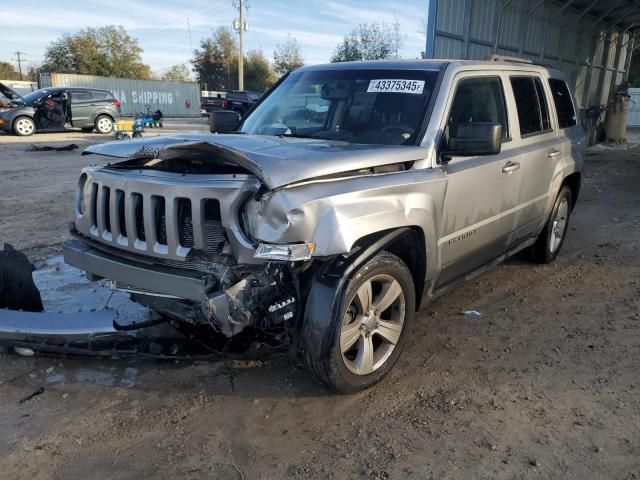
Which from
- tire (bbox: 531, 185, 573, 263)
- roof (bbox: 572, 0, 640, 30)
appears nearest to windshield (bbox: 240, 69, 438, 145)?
tire (bbox: 531, 185, 573, 263)

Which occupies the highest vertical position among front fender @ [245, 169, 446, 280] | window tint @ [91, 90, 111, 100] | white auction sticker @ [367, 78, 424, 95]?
white auction sticker @ [367, 78, 424, 95]

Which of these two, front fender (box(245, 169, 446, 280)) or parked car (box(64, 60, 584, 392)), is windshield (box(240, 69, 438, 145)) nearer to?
parked car (box(64, 60, 584, 392))

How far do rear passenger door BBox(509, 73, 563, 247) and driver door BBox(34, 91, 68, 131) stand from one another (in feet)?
60.4

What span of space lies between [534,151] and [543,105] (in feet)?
2.26

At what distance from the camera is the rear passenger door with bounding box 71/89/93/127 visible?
1972 cm

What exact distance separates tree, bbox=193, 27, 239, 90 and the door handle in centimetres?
7179

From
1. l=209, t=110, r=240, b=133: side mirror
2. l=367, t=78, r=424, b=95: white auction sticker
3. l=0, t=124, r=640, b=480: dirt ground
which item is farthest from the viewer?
l=209, t=110, r=240, b=133: side mirror

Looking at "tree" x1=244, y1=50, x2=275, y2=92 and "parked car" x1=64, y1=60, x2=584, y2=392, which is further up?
"tree" x1=244, y1=50, x2=275, y2=92

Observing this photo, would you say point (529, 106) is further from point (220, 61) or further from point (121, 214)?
point (220, 61)

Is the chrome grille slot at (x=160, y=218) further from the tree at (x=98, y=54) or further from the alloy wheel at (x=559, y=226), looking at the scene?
the tree at (x=98, y=54)

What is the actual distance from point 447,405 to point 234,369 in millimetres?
1379

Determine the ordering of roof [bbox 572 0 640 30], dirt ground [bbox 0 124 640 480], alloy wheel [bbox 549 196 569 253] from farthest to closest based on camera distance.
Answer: roof [bbox 572 0 640 30]
alloy wheel [bbox 549 196 569 253]
dirt ground [bbox 0 124 640 480]

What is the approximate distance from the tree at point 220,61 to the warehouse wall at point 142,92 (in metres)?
34.6

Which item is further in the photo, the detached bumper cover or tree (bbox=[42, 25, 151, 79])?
tree (bbox=[42, 25, 151, 79])
